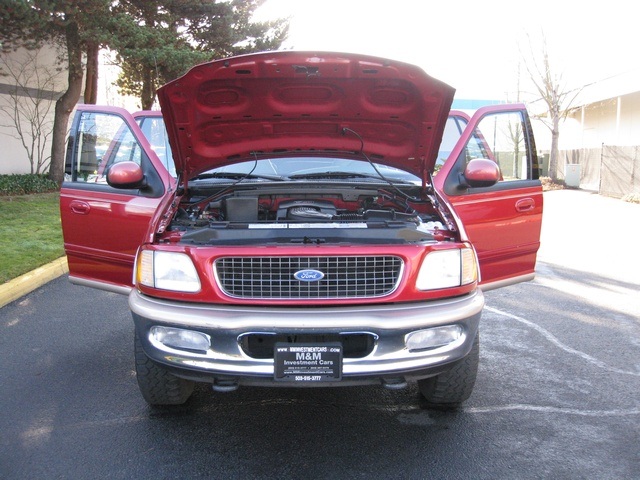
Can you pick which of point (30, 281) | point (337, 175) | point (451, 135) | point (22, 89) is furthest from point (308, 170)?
point (22, 89)

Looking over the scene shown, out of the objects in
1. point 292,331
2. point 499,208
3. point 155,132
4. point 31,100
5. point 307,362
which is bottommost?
point 307,362

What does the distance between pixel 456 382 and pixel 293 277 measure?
1.19 metres

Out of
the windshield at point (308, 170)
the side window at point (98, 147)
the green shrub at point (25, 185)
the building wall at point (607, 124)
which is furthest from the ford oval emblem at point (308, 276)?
the building wall at point (607, 124)

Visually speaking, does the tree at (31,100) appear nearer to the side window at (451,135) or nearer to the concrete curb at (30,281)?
the concrete curb at (30,281)

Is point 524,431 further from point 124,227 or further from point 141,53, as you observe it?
point 141,53

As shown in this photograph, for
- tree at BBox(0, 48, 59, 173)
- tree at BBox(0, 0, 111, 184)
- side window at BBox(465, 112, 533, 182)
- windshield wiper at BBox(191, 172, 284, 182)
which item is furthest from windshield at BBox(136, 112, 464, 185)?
tree at BBox(0, 48, 59, 173)

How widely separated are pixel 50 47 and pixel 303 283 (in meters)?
17.4

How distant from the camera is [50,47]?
17234 mm

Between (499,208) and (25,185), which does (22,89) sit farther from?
(499,208)

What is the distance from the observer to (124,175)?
155 inches

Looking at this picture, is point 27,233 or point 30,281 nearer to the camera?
point 30,281

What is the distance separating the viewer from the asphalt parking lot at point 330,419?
2918mm

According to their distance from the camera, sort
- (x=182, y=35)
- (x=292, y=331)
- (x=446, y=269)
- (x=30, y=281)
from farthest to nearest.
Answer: (x=182, y=35) → (x=30, y=281) → (x=446, y=269) → (x=292, y=331)

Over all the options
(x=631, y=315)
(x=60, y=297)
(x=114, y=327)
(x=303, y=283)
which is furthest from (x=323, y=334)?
(x=60, y=297)
